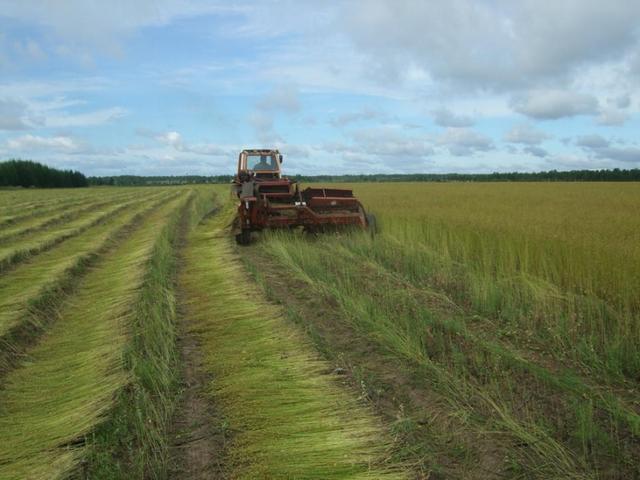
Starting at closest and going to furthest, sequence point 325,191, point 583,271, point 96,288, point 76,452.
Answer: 1. point 76,452
2. point 583,271
3. point 96,288
4. point 325,191

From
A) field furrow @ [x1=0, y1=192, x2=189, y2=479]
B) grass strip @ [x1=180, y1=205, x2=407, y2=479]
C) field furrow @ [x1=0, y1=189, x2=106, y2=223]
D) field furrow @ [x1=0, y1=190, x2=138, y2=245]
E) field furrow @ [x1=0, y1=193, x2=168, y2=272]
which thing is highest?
field furrow @ [x1=0, y1=189, x2=106, y2=223]

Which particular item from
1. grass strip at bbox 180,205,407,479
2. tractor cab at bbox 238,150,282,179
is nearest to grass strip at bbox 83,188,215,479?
grass strip at bbox 180,205,407,479

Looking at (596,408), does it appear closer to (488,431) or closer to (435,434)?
(488,431)

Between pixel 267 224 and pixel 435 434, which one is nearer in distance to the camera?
pixel 435 434

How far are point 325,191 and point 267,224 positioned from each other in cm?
179

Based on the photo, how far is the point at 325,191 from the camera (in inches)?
514

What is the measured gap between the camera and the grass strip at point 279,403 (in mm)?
3086

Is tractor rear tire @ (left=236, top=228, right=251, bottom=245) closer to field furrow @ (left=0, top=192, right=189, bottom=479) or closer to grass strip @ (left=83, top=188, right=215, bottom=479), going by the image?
field furrow @ (left=0, top=192, right=189, bottom=479)

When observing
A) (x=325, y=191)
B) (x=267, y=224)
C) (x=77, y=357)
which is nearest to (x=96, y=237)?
(x=267, y=224)

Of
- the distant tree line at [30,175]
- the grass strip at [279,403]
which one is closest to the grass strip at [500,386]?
the grass strip at [279,403]

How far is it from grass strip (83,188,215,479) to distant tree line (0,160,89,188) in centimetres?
7474

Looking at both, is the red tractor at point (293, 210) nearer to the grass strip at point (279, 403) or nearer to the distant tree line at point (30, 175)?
the grass strip at point (279, 403)

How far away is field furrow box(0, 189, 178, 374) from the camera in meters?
5.66

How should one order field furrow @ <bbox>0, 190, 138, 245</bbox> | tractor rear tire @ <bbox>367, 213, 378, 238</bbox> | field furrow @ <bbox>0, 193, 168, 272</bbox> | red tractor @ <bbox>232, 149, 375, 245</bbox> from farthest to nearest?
field furrow @ <bbox>0, 190, 138, 245</bbox>, tractor rear tire @ <bbox>367, 213, 378, 238</bbox>, red tractor @ <bbox>232, 149, 375, 245</bbox>, field furrow @ <bbox>0, 193, 168, 272</bbox>
